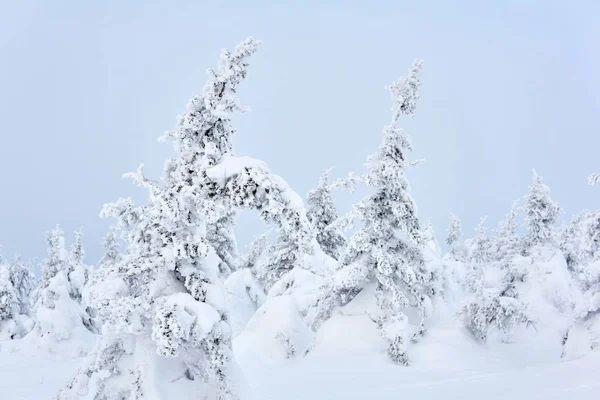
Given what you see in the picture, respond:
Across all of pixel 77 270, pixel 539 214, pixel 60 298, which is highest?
pixel 77 270

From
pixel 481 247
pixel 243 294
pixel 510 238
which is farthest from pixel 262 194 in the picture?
pixel 481 247

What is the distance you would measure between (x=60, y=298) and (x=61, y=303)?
431mm

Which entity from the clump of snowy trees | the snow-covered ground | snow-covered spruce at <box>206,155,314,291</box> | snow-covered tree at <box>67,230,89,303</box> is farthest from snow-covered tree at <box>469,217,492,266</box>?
snow-covered spruce at <box>206,155,314,291</box>

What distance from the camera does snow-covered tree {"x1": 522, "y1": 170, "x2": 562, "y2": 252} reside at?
38.3 meters

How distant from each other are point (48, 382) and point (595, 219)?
28.0 m

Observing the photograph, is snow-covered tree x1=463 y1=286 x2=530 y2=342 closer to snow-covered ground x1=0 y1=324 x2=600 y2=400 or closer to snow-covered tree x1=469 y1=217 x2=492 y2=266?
snow-covered ground x1=0 y1=324 x2=600 y2=400

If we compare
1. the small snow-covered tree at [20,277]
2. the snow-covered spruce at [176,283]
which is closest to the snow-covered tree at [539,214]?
the snow-covered spruce at [176,283]

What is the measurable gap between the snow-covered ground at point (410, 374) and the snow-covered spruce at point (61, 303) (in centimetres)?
564

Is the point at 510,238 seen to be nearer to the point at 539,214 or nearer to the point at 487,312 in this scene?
the point at 539,214

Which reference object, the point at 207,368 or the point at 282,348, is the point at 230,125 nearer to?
the point at 207,368

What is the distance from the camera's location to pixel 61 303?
1554 inches

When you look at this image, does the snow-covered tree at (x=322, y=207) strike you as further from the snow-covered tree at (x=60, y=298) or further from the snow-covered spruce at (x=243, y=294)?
the snow-covered tree at (x=60, y=298)

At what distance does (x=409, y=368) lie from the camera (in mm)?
22266

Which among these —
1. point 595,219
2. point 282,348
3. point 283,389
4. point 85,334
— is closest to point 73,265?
point 85,334
